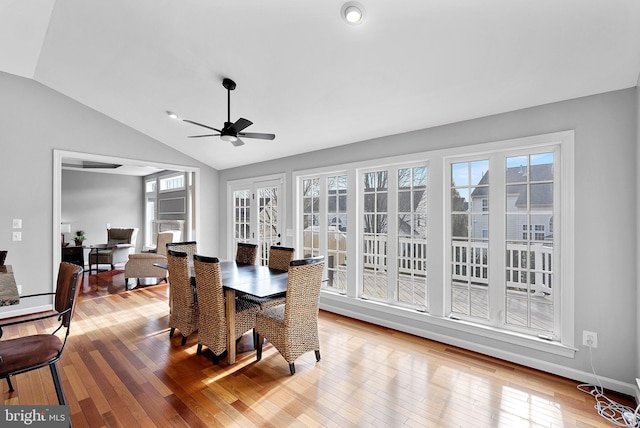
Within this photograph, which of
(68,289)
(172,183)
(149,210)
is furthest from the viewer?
(149,210)

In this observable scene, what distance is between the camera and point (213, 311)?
9.06ft

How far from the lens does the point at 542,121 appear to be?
271 cm

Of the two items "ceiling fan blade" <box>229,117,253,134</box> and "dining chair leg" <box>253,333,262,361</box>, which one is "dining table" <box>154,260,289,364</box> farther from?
"ceiling fan blade" <box>229,117,253,134</box>

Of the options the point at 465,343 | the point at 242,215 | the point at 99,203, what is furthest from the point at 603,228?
the point at 99,203

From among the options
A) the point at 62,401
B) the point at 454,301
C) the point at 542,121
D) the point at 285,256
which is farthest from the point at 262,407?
the point at 542,121

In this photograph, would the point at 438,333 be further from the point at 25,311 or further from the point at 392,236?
the point at 25,311

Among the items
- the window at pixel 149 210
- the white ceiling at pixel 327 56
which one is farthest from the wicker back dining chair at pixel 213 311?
the window at pixel 149 210

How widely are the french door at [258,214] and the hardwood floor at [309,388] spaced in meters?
2.29

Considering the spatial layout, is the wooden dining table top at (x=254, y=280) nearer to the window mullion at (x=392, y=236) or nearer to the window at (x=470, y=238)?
the window mullion at (x=392, y=236)

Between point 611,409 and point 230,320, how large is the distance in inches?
116

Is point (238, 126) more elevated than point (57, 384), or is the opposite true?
point (238, 126)

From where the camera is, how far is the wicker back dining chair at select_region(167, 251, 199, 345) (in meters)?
2.97

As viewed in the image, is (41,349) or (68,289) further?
(68,289)

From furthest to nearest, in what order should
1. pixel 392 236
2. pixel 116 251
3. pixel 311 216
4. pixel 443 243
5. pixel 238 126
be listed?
pixel 116 251 → pixel 311 216 → pixel 392 236 → pixel 443 243 → pixel 238 126
